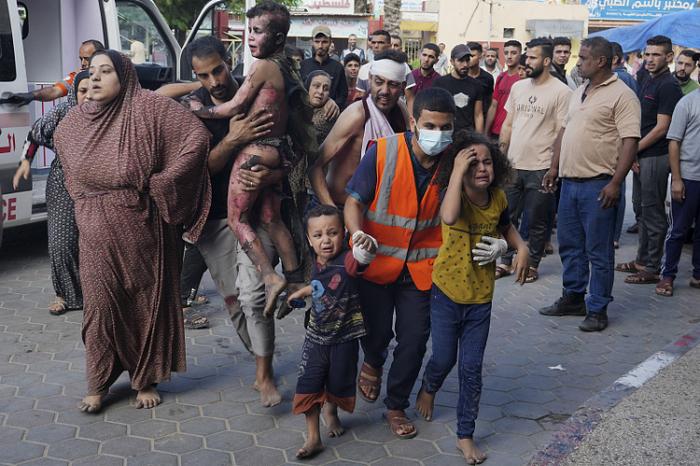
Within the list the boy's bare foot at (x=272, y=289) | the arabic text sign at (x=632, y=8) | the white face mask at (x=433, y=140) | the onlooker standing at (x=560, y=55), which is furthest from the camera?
the arabic text sign at (x=632, y=8)

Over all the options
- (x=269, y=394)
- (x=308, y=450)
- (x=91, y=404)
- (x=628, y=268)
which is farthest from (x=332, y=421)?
(x=628, y=268)

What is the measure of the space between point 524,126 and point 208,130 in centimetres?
381

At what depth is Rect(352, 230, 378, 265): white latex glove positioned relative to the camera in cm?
367

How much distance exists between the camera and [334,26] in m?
41.6

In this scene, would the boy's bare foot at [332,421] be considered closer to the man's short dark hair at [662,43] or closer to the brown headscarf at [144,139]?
the brown headscarf at [144,139]

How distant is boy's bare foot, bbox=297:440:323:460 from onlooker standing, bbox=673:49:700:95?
6.15 metres

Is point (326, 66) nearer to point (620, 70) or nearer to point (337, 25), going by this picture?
point (620, 70)

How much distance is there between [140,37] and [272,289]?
241 inches

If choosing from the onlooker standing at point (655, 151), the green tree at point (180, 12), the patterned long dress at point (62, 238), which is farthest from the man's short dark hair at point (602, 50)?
the green tree at point (180, 12)

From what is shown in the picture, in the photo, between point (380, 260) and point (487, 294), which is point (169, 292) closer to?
point (380, 260)

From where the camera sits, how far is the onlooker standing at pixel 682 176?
276 inches

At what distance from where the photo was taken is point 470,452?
392cm

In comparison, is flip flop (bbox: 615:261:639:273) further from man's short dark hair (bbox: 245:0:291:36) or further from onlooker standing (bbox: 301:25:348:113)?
man's short dark hair (bbox: 245:0:291:36)

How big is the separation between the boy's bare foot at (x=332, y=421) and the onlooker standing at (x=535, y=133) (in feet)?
12.3
